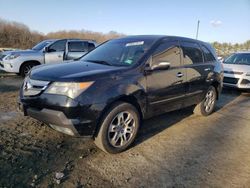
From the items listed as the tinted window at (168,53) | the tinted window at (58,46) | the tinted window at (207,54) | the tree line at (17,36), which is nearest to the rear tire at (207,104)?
the tinted window at (207,54)

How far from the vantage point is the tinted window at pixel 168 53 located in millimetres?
4629

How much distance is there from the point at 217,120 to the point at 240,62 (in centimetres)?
538

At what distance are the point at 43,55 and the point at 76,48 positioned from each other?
1371mm

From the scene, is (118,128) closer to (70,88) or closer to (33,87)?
(70,88)

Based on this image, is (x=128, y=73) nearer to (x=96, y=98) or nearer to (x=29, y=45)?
(x=96, y=98)

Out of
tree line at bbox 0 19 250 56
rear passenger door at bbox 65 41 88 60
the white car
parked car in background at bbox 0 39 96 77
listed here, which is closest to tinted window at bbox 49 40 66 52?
parked car in background at bbox 0 39 96 77

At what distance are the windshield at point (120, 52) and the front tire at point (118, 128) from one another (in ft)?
2.66

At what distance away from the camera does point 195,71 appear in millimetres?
5586

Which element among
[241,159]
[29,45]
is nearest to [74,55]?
[241,159]

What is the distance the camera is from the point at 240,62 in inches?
414

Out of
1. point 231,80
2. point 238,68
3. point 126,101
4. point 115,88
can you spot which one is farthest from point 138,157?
point 238,68

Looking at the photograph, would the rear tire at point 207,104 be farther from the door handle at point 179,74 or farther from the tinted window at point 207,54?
the door handle at point 179,74

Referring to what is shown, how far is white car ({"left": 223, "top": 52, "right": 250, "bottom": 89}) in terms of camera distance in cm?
938

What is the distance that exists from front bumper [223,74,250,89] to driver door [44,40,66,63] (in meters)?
6.43
